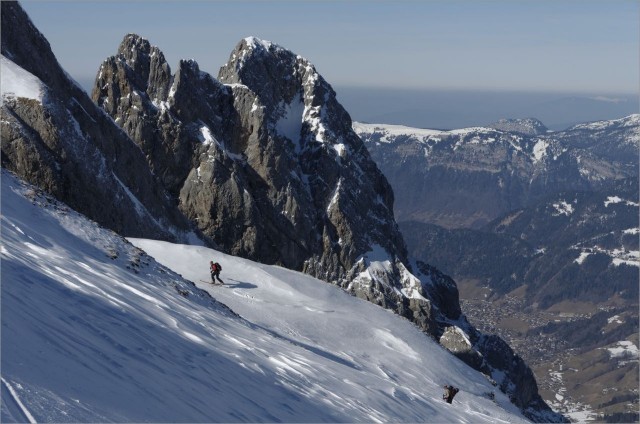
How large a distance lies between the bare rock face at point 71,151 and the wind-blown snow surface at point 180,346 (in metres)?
8.11

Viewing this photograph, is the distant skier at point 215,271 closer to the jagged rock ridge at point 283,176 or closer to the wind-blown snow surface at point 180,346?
the wind-blown snow surface at point 180,346

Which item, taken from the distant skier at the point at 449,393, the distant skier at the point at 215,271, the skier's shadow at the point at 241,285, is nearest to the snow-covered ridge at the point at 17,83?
the distant skier at the point at 215,271

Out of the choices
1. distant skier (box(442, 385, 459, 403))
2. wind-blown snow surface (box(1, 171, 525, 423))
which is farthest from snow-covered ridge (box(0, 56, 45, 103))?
distant skier (box(442, 385, 459, 403))

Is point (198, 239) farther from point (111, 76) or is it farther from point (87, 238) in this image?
point (87, 238)

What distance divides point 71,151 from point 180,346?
30.6m

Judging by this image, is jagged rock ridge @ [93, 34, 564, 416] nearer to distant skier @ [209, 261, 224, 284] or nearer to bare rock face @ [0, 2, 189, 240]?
bare rock face @ [0, 2, 189, 240]

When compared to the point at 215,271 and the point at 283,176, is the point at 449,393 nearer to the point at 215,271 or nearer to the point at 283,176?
the point at 215,271

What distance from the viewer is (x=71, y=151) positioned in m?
50.1

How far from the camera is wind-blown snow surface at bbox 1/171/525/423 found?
16906 millimetres

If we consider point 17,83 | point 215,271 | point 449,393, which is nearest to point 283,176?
point 17,83

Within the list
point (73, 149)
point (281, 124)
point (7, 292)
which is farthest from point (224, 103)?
point (7, 292)

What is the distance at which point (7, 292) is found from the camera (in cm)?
1941

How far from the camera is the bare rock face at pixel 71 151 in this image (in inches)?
1845

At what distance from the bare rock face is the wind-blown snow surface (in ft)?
26.6
